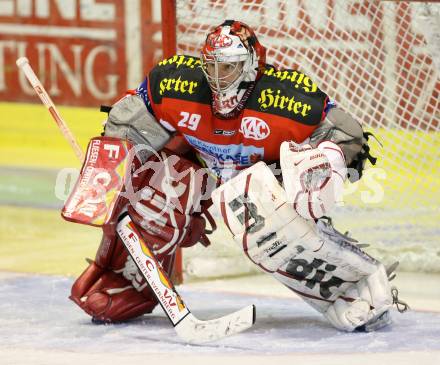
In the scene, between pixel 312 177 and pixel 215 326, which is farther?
pixel 215 326

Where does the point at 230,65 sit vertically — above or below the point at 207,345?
above

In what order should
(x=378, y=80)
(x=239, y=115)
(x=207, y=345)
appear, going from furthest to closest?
(x=378, y=80)
(x=239, y=115)
(x=207, y=345)

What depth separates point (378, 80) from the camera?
5.38m

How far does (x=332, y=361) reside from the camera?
3.86 meters

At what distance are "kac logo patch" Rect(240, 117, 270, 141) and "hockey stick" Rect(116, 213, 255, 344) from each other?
1.59 feet

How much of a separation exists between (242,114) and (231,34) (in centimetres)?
25

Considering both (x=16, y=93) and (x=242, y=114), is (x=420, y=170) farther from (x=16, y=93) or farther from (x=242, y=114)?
(x=16, y=93)

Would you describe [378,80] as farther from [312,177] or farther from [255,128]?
[312,177]

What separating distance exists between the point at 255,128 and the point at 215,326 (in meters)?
0.63

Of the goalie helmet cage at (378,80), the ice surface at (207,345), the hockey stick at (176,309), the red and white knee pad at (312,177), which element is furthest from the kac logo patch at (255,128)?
the goalie helmet cage at (378,80)

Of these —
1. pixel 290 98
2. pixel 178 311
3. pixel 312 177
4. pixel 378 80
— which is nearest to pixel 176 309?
pixel 178 311

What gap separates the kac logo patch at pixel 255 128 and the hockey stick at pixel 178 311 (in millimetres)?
484

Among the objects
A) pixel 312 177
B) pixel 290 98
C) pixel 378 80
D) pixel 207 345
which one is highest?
pixel 290 98

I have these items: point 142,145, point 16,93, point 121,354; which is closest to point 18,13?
point 16,93
